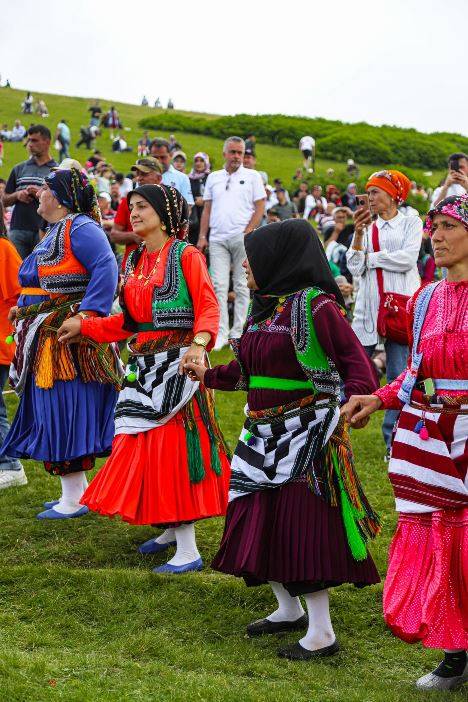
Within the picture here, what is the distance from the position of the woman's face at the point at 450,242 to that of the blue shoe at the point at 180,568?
8.85 ft

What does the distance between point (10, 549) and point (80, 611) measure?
4.03 feet

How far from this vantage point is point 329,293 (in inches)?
190

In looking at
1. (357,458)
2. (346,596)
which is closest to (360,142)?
(357,458)

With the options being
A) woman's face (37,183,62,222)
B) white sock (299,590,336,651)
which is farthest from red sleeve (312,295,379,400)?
woman's face (37,183,62,222)

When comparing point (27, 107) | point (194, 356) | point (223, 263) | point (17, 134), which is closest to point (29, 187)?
point (223, 263)

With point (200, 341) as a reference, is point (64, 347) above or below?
below

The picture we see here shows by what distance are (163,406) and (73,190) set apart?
183 centimetres

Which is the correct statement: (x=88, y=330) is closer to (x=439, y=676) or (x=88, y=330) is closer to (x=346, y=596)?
(x=346, y=596)

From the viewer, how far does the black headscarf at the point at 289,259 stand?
4789 mm

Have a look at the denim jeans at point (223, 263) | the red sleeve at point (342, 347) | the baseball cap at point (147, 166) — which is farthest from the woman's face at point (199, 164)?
the red sleeve at point (342, 347)

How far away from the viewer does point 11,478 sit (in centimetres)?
789

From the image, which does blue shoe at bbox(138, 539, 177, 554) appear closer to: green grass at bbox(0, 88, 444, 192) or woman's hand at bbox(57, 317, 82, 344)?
woman's hand at bbox(57, 317, 82, 344)

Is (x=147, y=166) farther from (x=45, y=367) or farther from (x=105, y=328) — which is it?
(x=105, y=328)

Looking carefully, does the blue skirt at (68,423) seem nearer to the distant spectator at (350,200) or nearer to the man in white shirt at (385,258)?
the man in white shirt at (385,258)
